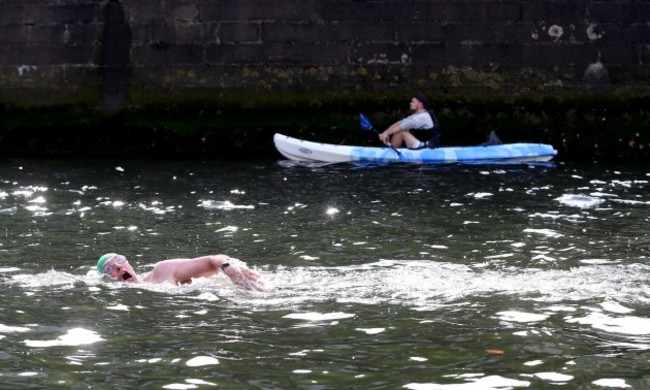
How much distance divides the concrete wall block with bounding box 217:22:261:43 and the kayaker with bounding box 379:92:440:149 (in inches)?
108

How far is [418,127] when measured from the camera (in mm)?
20250

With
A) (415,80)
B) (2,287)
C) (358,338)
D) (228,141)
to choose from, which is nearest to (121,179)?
(228,141)

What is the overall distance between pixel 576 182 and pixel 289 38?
19.7 feet

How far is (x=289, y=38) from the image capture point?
2111 centimetres

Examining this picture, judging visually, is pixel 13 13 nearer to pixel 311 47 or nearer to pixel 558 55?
pixel 311 47

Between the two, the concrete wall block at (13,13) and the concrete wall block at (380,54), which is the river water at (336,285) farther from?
the concrete wall block at (13,13)

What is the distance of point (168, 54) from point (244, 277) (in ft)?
38.8

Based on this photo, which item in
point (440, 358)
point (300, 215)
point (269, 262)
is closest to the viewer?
point (440, 358)

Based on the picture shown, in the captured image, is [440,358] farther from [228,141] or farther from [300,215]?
[228,141]

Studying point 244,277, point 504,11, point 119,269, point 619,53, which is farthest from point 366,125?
point 244,277

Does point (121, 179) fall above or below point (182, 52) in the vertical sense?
below

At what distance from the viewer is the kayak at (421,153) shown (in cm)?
2008

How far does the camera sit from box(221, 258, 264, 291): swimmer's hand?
400 inches

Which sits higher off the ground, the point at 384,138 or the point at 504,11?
the point at 504,11
